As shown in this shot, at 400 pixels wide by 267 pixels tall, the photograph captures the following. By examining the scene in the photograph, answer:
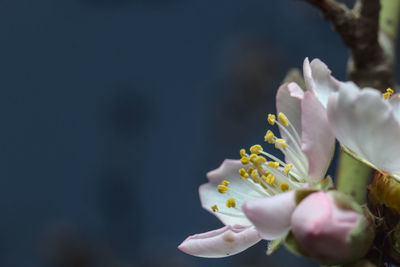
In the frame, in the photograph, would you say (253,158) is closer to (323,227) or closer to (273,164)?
(273,164)

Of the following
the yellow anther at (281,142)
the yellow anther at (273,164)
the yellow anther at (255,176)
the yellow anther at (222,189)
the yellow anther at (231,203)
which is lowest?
the yellow anther at (231,203)

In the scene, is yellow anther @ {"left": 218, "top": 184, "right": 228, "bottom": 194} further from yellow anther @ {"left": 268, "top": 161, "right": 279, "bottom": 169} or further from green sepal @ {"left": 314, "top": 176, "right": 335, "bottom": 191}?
green sepal @ {"left": 314, "top": 176, "right": 335, "bottom": 191}

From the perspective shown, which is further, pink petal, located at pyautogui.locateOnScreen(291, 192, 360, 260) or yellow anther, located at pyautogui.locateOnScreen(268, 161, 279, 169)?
yellow anther, located at pyautogui.locateOnScreen(268, 161, 279, 169)

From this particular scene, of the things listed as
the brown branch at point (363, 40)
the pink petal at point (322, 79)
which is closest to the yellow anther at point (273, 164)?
the pink petal at point (322, 79)

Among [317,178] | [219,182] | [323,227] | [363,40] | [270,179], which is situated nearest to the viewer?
[323,227]

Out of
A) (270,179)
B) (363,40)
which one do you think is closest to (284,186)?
(270,179)

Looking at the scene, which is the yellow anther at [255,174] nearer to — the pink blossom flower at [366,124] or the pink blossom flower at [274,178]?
the pink blossom flower at [274,178]

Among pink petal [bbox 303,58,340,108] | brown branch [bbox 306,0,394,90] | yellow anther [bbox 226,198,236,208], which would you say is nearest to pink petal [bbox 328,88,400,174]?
pink petal [bbox 303,58,340,108]

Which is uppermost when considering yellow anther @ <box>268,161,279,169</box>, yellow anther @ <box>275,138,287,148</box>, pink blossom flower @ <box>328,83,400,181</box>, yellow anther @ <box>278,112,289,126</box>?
pink blossom flower @ <box>328,83,400,181</box>

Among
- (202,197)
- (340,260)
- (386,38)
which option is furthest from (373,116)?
(386,38)
